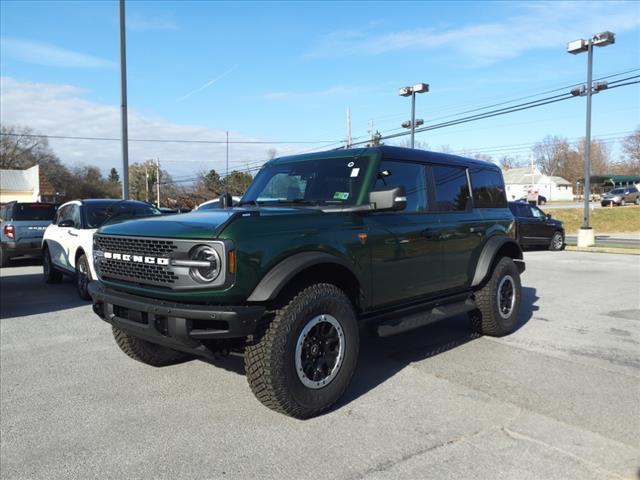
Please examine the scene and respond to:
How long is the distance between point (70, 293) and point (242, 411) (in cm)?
653

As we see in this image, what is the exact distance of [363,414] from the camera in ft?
12.4

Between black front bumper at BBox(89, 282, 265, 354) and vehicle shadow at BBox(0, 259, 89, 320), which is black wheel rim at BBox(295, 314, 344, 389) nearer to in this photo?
black front bumper at BBox(89, 282, 265, 354)

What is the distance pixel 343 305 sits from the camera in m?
3.88

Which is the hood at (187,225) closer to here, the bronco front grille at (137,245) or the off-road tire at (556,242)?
the bronco front grille at (137,245)

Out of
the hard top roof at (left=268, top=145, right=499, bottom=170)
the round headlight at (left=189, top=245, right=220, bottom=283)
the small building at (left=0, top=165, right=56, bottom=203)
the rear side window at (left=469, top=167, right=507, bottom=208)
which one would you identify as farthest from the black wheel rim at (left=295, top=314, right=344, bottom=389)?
the small building at (left=0, top=165, right=56, bottom=203)

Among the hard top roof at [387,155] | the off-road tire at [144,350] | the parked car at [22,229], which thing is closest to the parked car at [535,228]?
the hard top roof at [387,155]

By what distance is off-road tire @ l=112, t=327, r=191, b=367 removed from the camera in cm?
469

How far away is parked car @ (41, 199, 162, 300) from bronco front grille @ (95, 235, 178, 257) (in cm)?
348

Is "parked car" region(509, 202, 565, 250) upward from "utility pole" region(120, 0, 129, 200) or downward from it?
downward

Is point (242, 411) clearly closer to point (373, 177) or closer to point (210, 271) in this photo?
point (210, 271)

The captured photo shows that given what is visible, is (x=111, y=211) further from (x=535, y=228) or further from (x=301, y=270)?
(x=535, y=228)

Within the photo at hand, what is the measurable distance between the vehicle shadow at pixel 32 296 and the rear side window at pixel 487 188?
6072mm

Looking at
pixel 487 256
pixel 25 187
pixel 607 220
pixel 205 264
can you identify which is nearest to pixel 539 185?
pixel 607 220

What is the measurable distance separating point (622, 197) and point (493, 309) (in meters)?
45.9
